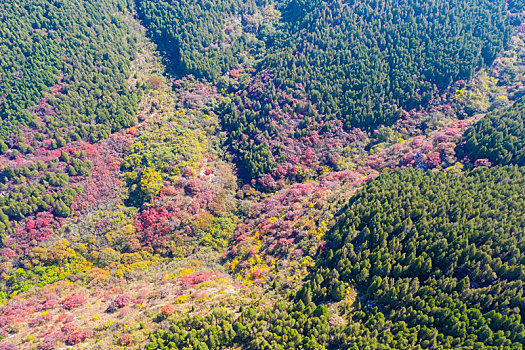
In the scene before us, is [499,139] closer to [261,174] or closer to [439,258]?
[439,258]

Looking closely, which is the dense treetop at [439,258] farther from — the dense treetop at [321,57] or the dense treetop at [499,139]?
the dense treetop at [321,57]

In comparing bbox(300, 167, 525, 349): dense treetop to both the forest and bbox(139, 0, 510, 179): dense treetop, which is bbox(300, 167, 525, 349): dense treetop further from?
bbox(139, 0, 510, 179): dense treetop

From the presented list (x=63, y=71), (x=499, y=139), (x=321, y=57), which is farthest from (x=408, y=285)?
(x=63, y=71)

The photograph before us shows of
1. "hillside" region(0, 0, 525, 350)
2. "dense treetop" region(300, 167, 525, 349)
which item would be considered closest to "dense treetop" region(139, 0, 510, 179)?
"hillside" region(0, 0, 525, 350)

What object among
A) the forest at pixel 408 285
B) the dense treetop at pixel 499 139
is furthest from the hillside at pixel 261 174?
the dense treetop at pixel 499 139

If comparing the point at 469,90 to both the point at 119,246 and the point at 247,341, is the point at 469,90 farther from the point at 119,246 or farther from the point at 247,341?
the point at 119,246

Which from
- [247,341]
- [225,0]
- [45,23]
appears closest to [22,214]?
[247,341]

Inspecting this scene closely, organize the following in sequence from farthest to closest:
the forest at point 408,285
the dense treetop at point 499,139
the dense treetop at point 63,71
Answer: the dense treetop at point 63,71 < the dense treetop at point 499,139 < the forest at point 408,285

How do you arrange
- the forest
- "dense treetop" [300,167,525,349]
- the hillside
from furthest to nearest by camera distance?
the hillside < "dense treetop" [300,167,525,349] < the forest
